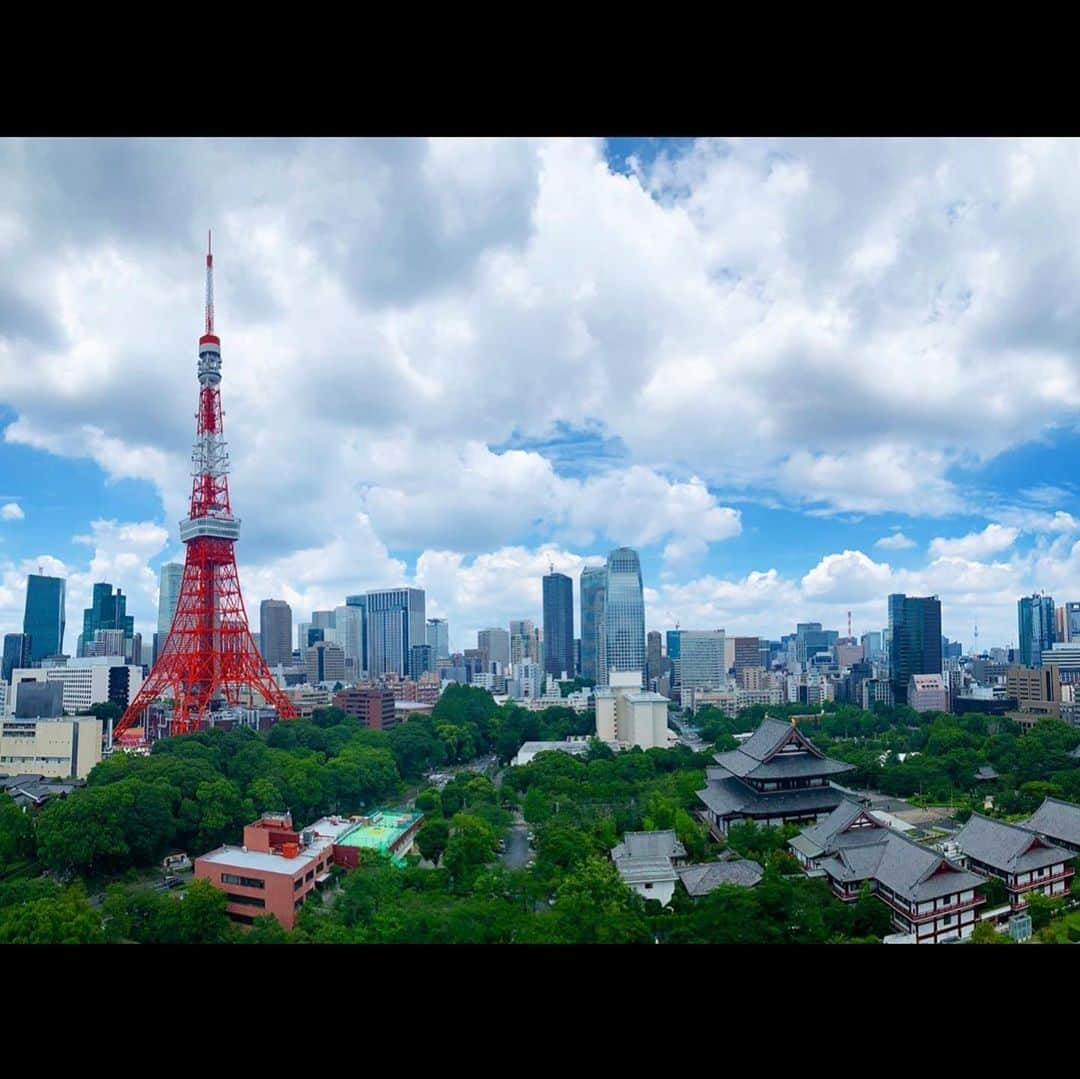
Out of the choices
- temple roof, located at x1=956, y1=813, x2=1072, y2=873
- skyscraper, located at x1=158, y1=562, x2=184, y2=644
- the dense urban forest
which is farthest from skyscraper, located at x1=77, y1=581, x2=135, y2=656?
temple roof, located at x1=956, y1=813, x2=1072, y2=873

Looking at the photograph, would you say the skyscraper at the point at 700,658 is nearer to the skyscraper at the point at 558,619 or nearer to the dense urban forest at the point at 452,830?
the skyscraper at the point at 558,619

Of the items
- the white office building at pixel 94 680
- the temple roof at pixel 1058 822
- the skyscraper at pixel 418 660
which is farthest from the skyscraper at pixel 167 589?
the temple roof at pixel 1058 822

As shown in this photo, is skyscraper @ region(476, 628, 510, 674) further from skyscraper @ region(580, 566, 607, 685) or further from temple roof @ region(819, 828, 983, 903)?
temple roof @ region(819, 828, 983, 903)

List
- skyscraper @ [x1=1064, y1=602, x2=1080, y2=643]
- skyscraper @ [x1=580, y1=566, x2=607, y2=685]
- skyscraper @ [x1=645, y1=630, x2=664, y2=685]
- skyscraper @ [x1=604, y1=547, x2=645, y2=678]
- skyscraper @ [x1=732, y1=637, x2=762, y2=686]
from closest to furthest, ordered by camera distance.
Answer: skyscraper @ [x1=1064, y1=602, x2=1080, y2=643] → skyscraper @ [x1=604, y1=547, x2=645, y2=678] → skyscraper @ [x1=580, y1=566, x2=607, y2=685] → skyscraper @ [x1=645, y1=630, x2=664, y2=685] → skyscraper @ [x1=732, y1=637, x2=762, y2=686]

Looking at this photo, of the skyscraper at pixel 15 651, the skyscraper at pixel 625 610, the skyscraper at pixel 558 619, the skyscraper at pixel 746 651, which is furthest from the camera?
the skyscraper at pixel 746 651

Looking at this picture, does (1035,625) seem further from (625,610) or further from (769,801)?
(769,801)

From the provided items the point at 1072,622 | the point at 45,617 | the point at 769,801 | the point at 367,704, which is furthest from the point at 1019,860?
the point at 1072,622
